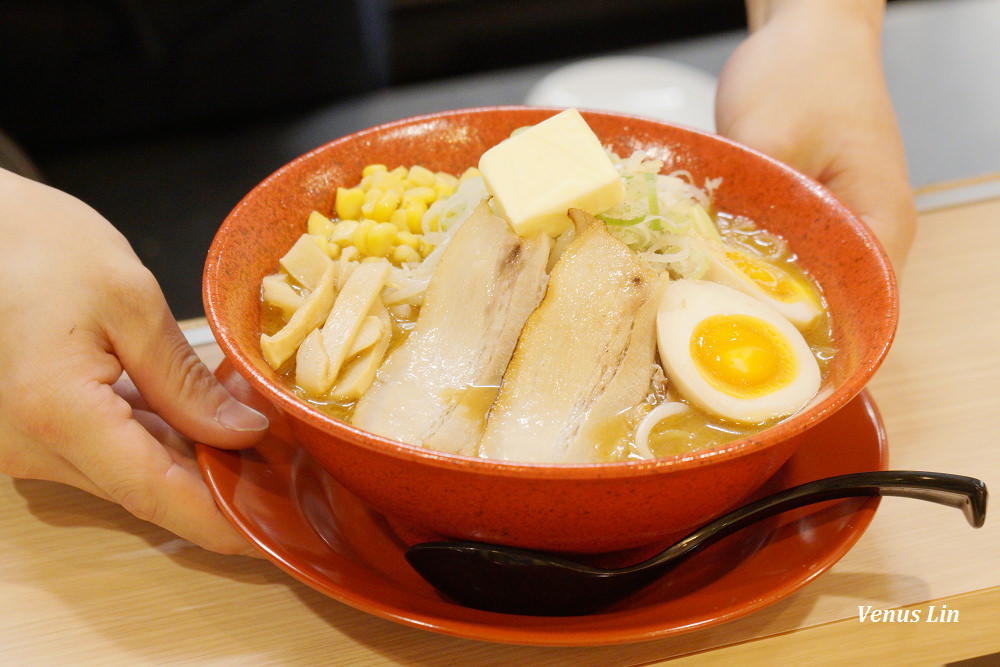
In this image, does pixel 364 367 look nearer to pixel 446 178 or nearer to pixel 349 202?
pixel 349 202

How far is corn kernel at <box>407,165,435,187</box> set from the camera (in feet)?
5.22

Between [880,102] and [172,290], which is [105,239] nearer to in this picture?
[880,102]

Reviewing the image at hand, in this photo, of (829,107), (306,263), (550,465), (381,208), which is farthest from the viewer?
(829,107)

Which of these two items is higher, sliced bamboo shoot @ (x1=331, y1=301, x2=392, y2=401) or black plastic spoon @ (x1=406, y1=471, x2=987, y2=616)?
sliced bamboo shoot @ (x1=331, y1=301, x2=392, y2=401)

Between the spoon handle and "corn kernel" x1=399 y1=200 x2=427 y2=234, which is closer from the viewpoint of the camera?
the spoon handle

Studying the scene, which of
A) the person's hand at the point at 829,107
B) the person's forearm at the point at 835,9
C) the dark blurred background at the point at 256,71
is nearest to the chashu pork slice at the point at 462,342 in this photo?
the person's hand at the point at 829,107

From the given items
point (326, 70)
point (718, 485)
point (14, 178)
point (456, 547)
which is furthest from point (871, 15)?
point (326, 70)

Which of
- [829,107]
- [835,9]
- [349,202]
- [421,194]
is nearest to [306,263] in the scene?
[349,202]

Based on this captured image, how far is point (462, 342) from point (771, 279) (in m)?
0.59

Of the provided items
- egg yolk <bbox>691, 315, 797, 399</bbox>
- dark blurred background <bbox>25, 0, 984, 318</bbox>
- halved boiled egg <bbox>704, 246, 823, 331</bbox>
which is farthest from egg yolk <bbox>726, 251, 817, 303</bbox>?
dark blurred background <bbox>25, 0, 984, 318</bbox>

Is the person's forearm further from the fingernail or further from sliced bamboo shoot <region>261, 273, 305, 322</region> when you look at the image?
the fingernail

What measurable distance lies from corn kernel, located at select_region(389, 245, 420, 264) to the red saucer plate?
0.37 metres

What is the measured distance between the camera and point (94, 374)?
3.58 feet

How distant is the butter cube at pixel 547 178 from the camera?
4.03 feet
